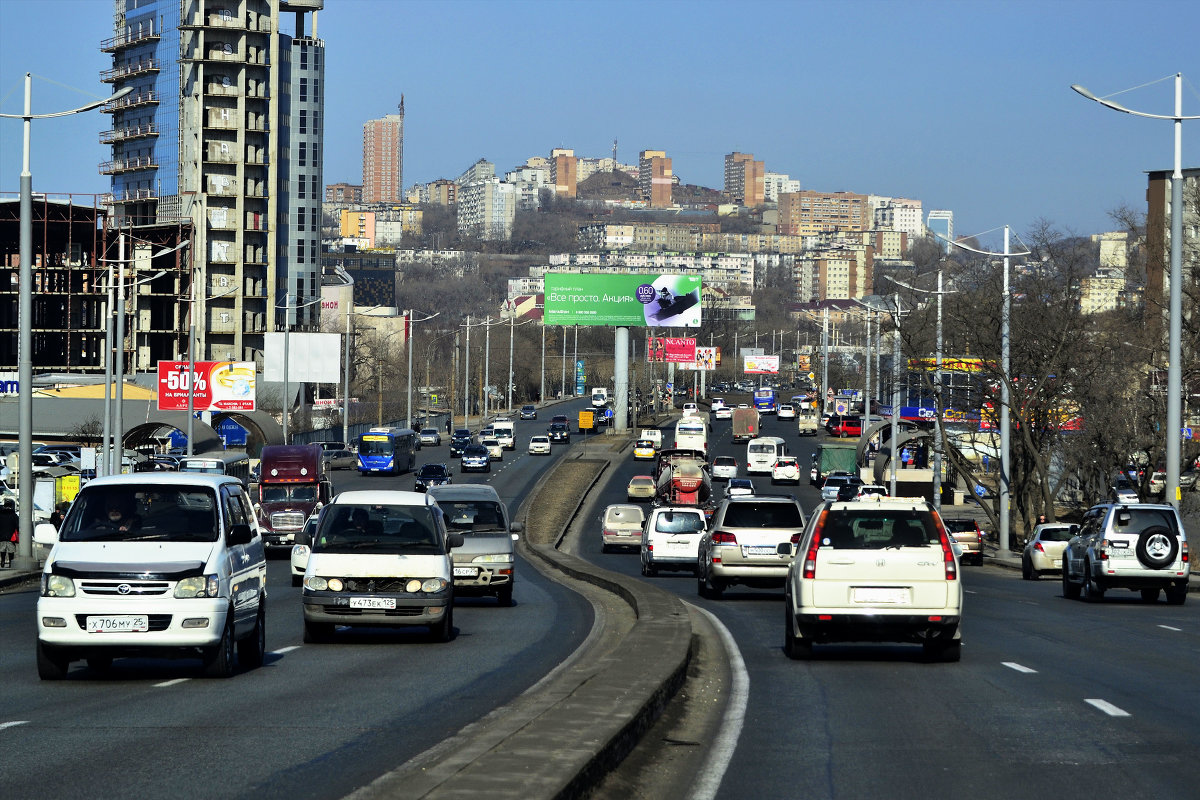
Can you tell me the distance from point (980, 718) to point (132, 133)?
132598 mm

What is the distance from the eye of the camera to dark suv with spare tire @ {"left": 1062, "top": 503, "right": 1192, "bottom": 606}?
26281 millimetres

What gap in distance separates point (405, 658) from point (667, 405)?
143 metres

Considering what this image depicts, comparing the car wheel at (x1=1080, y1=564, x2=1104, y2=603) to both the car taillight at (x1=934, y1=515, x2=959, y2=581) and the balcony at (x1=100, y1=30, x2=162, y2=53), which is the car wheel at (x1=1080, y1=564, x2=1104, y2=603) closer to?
the car taillight at (x1=934, y1=515, x2=959, y2=581)

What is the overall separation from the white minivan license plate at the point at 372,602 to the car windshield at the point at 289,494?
25.3m

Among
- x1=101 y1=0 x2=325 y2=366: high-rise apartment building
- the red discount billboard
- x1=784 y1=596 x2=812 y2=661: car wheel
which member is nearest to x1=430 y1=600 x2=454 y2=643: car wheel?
x1=784 y1=596 x2=812 y2=661: car wheel

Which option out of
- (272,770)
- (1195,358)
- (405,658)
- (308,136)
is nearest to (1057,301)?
(1195,358)

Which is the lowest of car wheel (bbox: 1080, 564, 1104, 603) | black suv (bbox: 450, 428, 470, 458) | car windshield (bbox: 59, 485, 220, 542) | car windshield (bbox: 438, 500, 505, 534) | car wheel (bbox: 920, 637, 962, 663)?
black suv (bbox: 450, 428, 470, 458)

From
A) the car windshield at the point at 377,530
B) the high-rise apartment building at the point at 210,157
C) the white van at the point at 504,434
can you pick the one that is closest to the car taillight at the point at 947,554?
the car windshield at the point at 377,530

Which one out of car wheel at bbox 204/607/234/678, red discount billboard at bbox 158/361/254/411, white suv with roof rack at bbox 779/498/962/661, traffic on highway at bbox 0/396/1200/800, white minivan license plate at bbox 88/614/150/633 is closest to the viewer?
traffic on highway at bbox 0/396/1200/800

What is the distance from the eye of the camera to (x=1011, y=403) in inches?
1930

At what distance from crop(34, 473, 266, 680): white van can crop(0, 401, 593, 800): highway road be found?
390 millimetres

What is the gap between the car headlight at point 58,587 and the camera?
13734 millimetres

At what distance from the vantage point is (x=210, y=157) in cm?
11800

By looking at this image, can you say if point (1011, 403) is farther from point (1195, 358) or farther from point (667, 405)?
point (667, 405)
